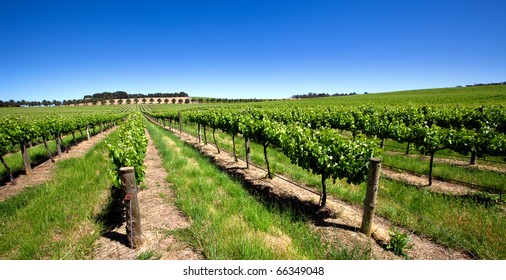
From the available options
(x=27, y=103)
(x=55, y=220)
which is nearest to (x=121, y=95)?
(x=27, y=103)

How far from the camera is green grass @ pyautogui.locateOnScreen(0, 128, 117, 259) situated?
14.0 feet

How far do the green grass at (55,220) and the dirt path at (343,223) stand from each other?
5.01 meters

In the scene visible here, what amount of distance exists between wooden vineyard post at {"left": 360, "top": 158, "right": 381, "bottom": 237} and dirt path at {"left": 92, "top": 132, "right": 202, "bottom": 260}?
146 inches

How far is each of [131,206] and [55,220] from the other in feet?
8.77

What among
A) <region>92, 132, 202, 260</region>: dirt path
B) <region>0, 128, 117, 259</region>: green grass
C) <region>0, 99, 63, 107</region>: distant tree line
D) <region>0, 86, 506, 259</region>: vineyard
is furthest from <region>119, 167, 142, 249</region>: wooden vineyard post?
<region>0, 99, 63, 107</region>: distant tree line

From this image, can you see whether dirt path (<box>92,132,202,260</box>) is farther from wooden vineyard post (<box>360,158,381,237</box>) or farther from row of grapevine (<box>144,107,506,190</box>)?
row of grapevine (<box>144,107,506,190</box>)

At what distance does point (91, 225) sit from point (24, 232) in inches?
48.6

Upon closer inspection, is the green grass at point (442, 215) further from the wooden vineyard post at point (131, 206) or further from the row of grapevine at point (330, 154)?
the wooden vineyard post at point (131, 206)

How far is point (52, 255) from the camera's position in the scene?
13.5 ft

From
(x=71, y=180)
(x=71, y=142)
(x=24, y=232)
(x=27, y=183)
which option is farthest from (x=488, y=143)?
(x=71, y=142)

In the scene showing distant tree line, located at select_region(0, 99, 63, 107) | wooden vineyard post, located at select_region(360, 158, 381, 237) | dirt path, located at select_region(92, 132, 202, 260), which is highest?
distant tree line, located at select_region(0, 99, 63, 107)

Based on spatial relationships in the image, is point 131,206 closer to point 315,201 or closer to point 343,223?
point 343,223

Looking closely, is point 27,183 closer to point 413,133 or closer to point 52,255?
point 52,255

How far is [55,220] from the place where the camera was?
5.33 m
